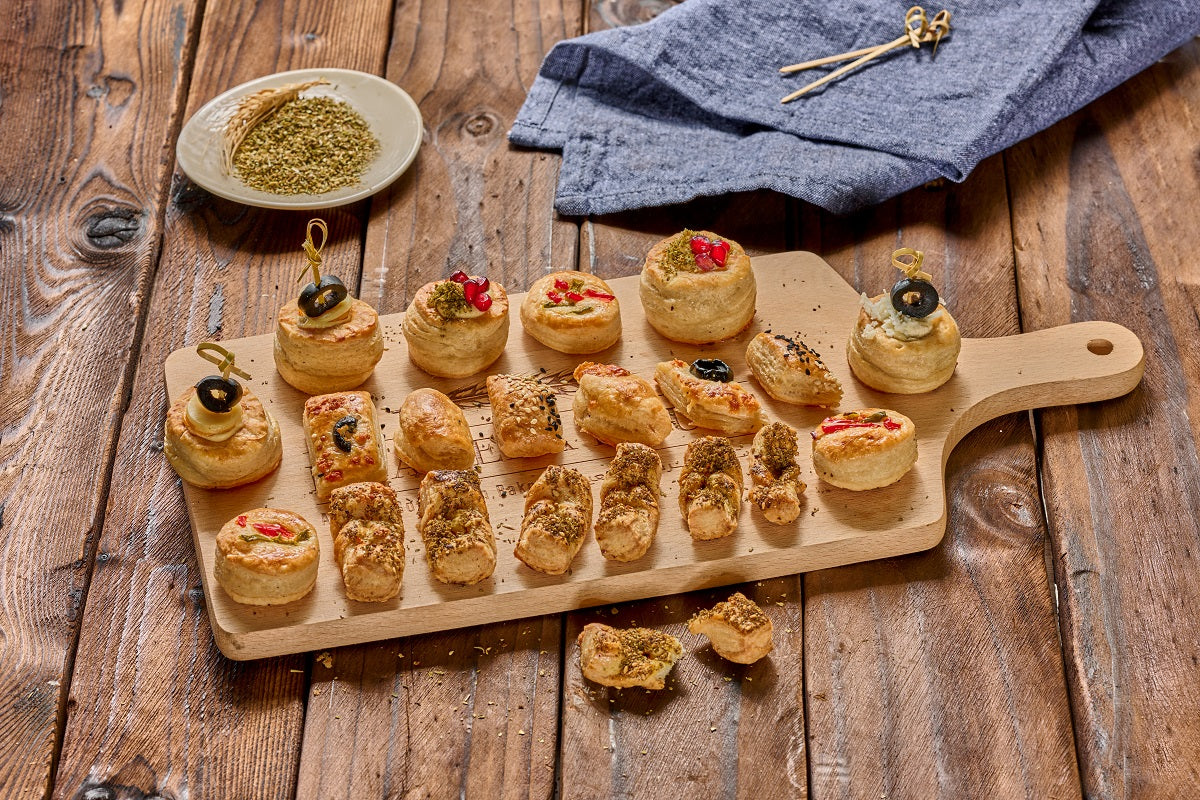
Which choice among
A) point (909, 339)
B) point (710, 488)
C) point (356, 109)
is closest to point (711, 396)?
point (710, 488)

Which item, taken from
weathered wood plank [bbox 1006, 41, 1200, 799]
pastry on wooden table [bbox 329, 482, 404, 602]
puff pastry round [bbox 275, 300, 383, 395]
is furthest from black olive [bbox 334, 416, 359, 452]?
weathered wood plank [bbox 1006, 41, 1200, 799]

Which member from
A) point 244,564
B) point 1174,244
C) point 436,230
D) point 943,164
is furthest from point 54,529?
point 1174,244

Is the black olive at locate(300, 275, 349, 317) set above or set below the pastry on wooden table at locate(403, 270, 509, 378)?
above

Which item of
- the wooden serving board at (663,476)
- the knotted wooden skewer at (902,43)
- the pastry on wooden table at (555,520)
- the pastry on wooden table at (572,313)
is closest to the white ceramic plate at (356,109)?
the wooden serving board at (663,476)

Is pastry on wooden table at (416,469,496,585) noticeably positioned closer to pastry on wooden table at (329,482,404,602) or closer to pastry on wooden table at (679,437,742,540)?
pastry on wooden table at (329,482,404,602)

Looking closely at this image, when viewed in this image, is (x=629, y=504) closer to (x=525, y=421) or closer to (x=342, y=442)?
(x=525, y=421)

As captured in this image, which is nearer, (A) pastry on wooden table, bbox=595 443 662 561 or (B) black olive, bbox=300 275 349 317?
(A) pastry on wooden table, bbox=595 443 662 561

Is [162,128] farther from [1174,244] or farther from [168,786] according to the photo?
[1174,244]
